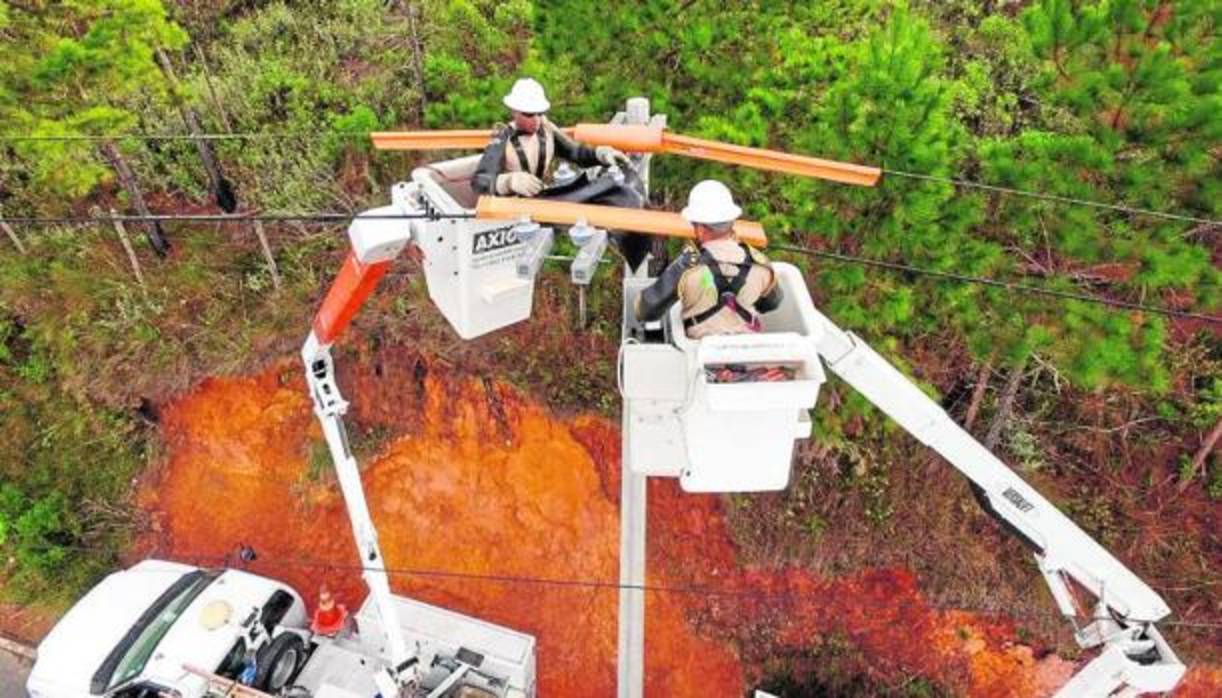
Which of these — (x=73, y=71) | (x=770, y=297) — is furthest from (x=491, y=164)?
(x=73, y=71)

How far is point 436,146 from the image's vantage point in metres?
6.20

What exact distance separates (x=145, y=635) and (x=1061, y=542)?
8.44 m

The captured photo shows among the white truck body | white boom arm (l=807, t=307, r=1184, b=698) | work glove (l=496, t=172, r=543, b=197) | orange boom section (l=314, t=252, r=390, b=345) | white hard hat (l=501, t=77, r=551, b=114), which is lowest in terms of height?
the white truck body

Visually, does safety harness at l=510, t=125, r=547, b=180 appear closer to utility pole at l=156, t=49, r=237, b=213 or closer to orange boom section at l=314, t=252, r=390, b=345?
orange boom section at l=314, t=252, r=390, b=345

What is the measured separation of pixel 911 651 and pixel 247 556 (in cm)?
745

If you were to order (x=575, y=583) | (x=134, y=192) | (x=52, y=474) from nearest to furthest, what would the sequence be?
→ (x=575, y=583), (x=134, y=192), (x=52, y=474)

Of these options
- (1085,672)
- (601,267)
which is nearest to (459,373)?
(601,267)

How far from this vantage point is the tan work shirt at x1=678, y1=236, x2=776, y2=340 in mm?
4941

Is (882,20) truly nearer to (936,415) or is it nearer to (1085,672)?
(936,415)

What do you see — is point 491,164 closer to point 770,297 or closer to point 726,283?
point 726,283

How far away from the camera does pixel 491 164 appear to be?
615 centimetres

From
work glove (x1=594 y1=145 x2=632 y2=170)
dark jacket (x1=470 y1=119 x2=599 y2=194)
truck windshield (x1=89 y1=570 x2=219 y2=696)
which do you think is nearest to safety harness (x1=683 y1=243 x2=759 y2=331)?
work glove (x1=594 y1=145 x2=632 y2=170)

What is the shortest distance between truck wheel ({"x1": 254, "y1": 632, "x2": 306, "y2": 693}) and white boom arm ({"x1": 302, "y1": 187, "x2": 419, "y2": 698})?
1.33 meters

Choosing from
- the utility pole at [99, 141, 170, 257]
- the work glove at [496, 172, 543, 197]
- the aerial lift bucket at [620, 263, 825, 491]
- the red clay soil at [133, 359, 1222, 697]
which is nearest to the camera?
the aerial lift bucket at [620, 263, 825, 491]
